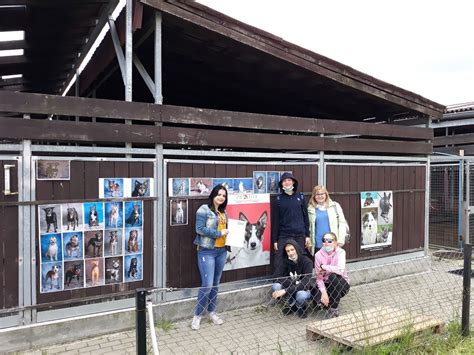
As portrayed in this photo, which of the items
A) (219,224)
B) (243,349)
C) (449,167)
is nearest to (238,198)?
(219,224)

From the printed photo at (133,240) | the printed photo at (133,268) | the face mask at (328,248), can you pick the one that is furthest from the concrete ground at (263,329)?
the printed photo at (133,240)

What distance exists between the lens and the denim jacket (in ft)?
15.5

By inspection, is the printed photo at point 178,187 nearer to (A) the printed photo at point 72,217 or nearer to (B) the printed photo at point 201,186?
(B) the printed photo at point 201,186

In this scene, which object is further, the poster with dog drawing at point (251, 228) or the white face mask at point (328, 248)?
the poster with dog drawing at point (251, 228)

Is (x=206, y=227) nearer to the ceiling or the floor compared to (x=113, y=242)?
nearer to the ceiling

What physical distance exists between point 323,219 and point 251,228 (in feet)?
3.40

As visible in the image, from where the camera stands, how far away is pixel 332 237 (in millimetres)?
5293

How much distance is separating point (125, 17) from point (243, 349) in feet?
13.1

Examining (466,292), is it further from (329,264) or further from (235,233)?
(235,233)

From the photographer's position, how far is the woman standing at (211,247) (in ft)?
15.6

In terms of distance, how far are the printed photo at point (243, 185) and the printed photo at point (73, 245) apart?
2.03m

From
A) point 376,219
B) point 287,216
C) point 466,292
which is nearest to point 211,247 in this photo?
point 287,216

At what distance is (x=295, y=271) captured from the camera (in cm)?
544

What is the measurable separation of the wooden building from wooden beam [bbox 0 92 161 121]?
11 mm
